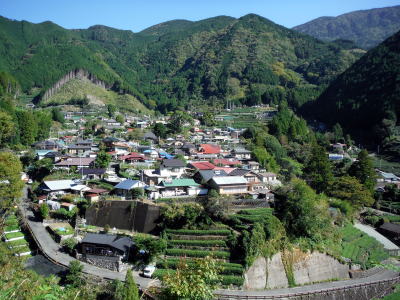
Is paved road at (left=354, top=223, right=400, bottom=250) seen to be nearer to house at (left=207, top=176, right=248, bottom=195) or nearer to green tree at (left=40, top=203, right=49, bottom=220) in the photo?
house at (left=207, top=176, right=248, bottom=195)

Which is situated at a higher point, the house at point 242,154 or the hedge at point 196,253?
the house at point 242,154

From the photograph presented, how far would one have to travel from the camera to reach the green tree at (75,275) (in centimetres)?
1784

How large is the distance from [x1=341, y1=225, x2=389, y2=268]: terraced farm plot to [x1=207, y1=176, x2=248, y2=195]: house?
8.33m

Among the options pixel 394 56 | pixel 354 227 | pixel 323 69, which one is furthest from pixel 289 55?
pixel 354 227

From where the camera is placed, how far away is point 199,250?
21.0m

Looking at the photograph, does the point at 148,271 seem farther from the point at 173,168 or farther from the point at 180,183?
the point at 173,168

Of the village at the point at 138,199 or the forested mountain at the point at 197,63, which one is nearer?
the village at the point at 138,199

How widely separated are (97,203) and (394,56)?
239 feet

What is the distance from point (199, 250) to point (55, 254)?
8237 millimetres

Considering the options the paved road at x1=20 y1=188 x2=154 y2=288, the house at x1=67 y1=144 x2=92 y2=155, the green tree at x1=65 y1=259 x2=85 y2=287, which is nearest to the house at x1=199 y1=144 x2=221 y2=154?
the house at x1=67 y1=144 x2=92 y2=155

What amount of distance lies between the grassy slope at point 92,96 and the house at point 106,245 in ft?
175

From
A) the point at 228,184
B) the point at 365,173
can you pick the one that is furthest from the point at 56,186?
the point at 365,173

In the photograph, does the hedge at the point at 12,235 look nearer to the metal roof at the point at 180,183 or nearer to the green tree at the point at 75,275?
the green tree at the point at 75,275

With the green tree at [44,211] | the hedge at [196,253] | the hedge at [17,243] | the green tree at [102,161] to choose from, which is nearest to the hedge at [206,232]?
the hedge at [196,253]
